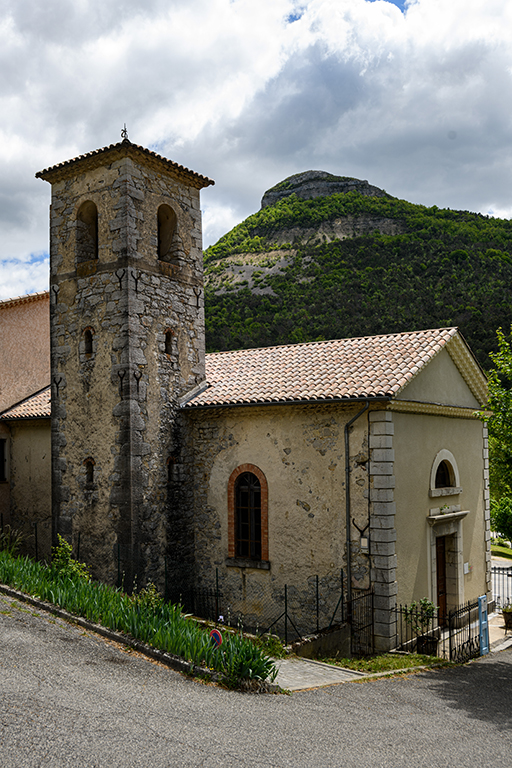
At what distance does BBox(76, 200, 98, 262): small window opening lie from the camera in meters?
14.2

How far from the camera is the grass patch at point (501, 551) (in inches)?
1113

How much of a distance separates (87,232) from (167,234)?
1.95m

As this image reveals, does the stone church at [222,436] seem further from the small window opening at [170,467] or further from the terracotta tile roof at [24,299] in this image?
the terracotta tile roof at [24,299]

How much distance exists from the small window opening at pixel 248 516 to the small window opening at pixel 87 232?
655cm

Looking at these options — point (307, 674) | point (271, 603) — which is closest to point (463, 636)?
point (271, 603)

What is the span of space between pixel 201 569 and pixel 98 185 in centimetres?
931

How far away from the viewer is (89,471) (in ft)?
44.7

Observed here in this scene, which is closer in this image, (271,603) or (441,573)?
(271,603)

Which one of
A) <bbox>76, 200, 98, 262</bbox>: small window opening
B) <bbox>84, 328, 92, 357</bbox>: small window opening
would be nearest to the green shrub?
<bbox>84, 328, 92, 357</bbox>: small window opening

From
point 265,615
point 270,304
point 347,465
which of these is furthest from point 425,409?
point 270,304

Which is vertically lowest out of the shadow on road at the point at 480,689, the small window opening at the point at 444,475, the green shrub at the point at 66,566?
the shadow on road at the point at 480,689

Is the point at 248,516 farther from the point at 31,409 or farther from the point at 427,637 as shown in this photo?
the point at 31,409

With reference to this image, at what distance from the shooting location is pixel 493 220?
4381 cm

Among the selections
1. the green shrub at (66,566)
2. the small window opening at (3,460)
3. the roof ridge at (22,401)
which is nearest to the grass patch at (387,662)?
the green shrub at (66,566)
